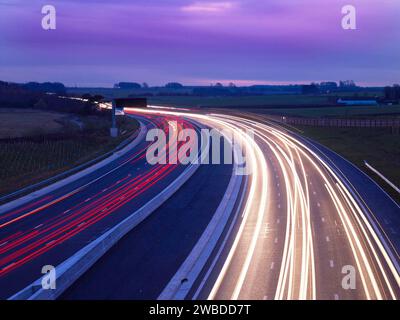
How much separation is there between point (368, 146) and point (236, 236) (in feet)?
154

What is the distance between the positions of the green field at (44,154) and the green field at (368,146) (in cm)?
2806

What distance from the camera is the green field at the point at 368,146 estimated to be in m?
52.2

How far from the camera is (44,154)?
220 feet

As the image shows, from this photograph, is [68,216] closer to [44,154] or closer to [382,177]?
[382,177]

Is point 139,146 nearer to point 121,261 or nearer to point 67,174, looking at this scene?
point 67,174

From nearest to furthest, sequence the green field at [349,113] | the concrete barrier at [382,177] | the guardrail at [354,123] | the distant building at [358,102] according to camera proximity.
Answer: the concrete barrier at [382,177] → the guardrail at [354,123] → the green field at [349,113] → the distant building at [358,102]

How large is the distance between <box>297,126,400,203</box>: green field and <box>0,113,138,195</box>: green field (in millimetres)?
28065

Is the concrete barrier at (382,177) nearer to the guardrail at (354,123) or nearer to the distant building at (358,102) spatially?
the guardrail at (354,123)

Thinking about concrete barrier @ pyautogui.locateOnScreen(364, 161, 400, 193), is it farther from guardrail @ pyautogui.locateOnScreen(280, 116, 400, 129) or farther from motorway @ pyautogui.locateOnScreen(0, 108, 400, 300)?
guardrail @ pyautogui.locateOnScreen(280, 116, 400, 129)

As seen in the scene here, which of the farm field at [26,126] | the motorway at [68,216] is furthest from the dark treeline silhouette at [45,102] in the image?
the motorway at [68,216]

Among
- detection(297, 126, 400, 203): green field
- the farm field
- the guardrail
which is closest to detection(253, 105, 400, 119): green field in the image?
the guardrail

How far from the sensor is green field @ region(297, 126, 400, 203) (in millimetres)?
52250
